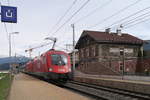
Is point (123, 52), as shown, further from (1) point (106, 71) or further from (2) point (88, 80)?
(2) point (88, 80)

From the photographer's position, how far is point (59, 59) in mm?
21391

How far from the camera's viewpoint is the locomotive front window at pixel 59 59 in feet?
69.4

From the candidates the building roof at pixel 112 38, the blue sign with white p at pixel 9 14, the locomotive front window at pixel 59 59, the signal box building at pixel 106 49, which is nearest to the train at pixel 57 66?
the locomotive front window at pixel 59 59

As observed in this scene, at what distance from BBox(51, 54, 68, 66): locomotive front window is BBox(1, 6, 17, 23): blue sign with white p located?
26.8 feet

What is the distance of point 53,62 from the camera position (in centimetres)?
2114

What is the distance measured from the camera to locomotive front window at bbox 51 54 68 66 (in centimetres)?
2115

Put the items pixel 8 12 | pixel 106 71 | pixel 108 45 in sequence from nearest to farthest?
pixel 8 12 → pixel 106 71 → pixel 108 45

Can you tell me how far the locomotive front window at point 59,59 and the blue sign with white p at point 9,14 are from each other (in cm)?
818

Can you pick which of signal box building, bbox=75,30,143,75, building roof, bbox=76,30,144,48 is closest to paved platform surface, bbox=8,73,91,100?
signal box building, bbox=75,30,143,75

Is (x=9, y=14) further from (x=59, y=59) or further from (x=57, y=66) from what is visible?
(x=59, y=59)

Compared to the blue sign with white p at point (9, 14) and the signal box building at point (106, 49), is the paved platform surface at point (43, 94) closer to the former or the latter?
the blue sign with white p at point (9, 14)

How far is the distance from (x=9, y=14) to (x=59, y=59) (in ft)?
28.0

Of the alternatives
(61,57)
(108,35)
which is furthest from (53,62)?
(108,35)

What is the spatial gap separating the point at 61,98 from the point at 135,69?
85.0 ft
